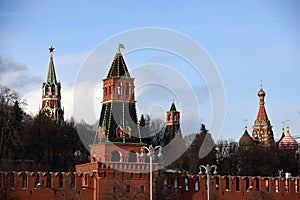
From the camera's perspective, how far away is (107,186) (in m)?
47.8

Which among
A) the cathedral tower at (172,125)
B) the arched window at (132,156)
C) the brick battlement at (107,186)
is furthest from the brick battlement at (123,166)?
the cathedral tower at (172,125)

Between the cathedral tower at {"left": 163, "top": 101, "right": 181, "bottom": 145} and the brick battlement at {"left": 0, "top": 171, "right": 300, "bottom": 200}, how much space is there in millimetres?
22639

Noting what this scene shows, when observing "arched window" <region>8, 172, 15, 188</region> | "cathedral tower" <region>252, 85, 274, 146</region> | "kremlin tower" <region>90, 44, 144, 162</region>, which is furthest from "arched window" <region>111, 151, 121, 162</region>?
"cathedral tower" <region>252, 85, 274, 146</region>

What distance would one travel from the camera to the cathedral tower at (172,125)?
7743 cm

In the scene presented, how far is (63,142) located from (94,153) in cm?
1900

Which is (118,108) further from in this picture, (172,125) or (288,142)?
(288,142)

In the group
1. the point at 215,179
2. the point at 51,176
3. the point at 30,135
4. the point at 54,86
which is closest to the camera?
the point at 51,176

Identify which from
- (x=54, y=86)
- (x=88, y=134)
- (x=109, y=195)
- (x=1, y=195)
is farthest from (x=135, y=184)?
(x=54, y=86)

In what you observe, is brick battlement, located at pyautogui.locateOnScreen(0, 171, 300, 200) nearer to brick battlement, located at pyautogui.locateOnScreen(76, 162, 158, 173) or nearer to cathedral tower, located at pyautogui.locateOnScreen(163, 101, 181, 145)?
brick battlement, located at pyautogui.locateOnScreen(76, 162, 158, 173)

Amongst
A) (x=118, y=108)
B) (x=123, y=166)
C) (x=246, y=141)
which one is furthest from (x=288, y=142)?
(x=123, y=166)

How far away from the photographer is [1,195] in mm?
44406

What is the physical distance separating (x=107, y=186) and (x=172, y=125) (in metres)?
32.1

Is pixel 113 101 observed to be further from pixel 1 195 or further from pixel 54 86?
pixel 54 86

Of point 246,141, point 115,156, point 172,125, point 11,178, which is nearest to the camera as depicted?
point 11,178
